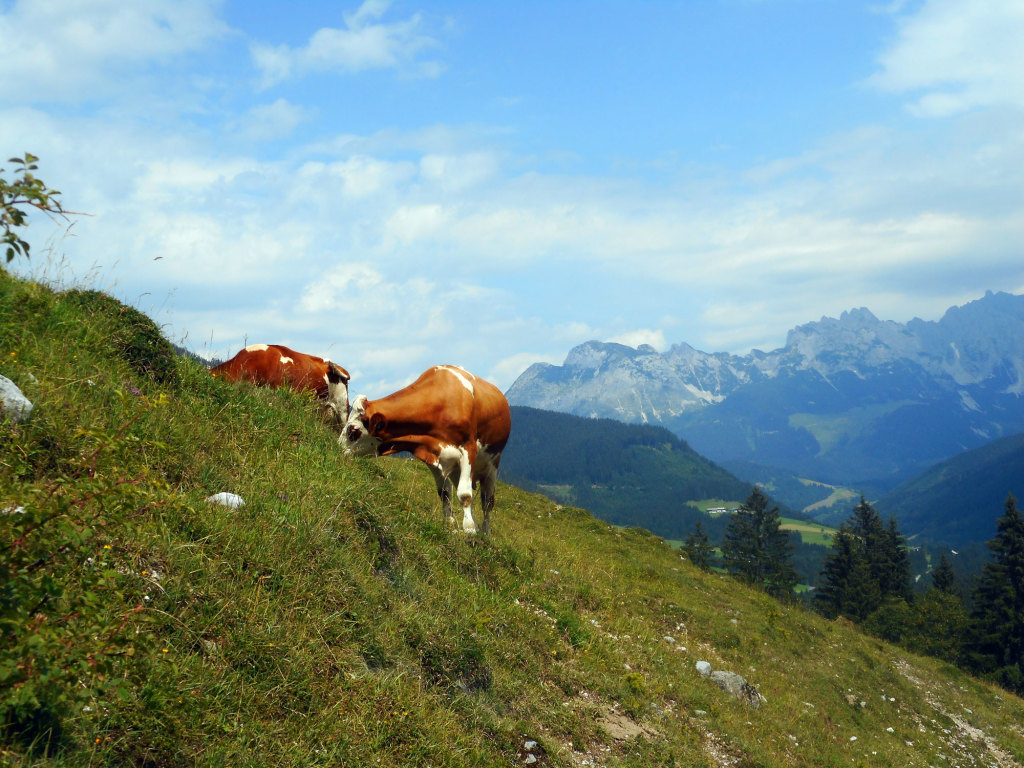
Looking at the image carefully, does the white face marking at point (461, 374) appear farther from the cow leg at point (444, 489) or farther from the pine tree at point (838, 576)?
the pine tree at point (838, 576)

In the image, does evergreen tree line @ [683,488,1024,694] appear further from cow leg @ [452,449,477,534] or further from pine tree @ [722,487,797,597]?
cow leg @ [452,449,477,534]

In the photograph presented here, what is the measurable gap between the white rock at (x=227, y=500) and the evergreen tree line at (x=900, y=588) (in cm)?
3731

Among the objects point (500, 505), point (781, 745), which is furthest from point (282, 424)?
point (500, 505)

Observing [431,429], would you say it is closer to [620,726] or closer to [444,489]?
[444,489]

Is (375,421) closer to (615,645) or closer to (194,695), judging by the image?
(615,645)

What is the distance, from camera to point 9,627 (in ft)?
9.52

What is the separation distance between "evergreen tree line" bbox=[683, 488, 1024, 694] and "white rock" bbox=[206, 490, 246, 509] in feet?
122

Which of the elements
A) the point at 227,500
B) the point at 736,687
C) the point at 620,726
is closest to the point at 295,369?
the point at 227,500

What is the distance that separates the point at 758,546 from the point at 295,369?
9372 centimetres

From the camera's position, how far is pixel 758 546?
96.3 m

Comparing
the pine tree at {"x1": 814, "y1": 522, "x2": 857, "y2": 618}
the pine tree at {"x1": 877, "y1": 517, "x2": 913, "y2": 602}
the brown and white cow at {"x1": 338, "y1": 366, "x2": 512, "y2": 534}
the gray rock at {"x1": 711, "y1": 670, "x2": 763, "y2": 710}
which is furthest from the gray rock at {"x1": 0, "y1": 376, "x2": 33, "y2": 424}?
the pine tree at {"x1": 877, "y1": 517, "x2": 913, "y2": 602}

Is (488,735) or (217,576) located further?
(488,735)

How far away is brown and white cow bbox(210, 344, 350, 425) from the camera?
15828mm

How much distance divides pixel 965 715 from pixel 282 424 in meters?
23.1
